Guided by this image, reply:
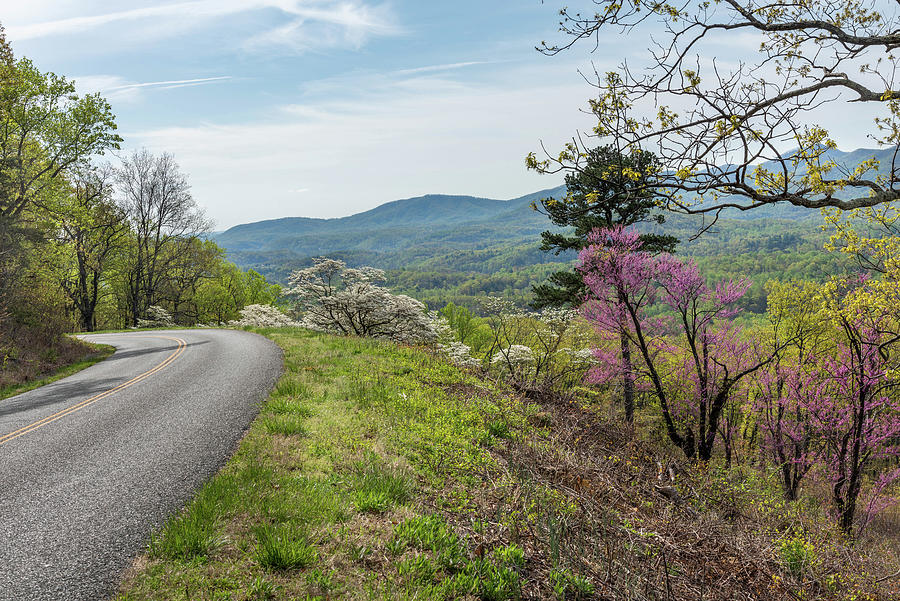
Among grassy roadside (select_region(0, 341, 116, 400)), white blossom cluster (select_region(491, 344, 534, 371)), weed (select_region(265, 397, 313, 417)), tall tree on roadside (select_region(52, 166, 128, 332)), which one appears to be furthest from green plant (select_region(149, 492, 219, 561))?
tall tree on roadside (select_region(52, 166, 128, 332))

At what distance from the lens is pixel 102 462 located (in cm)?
693

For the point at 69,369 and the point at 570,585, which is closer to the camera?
the point at 570,585

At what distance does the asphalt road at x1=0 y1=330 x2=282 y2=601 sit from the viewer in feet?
14.4

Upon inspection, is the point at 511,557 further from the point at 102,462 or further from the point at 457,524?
the point at 102,462

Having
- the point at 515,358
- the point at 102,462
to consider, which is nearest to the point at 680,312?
the point at 515,358

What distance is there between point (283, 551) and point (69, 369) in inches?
758

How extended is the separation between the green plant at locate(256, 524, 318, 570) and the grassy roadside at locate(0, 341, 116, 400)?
48.9 feet

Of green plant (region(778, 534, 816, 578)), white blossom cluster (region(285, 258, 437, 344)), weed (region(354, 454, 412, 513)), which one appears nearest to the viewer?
weed (region(354, 454, 412, 513))

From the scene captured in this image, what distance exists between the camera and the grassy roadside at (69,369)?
47.0 feet

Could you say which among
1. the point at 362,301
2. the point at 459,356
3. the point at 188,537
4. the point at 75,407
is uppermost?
the point at 362,301

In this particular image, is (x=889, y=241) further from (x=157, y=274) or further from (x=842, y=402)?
(x=157, y=274)

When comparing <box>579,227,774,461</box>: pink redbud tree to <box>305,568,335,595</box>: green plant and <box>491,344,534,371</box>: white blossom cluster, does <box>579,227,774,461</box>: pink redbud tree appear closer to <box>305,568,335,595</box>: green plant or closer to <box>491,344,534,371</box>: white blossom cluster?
<box>491,344,534,371</box>: white blossom cluster

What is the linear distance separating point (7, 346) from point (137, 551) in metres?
18.8

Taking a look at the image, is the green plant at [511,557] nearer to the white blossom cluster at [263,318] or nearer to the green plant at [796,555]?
the green plant at [796,555]
